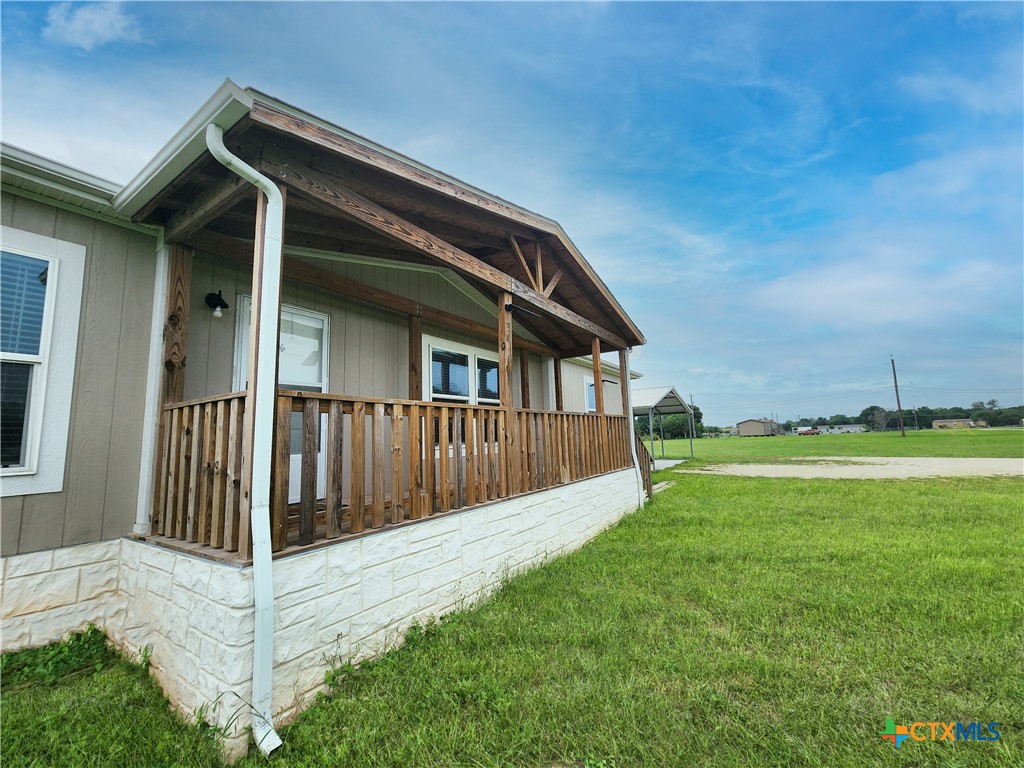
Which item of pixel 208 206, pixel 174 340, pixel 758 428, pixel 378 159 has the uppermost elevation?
pixel 378 159

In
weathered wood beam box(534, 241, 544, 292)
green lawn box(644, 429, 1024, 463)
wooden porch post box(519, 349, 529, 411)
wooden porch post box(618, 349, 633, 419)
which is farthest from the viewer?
green lawn box(644, 429, 1024, 463)

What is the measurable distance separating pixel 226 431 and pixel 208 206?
60.1 inches

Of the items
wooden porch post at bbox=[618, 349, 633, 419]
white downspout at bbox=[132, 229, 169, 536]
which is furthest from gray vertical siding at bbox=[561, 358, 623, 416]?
white downspout at bbox=[132, 229, 169, 536]

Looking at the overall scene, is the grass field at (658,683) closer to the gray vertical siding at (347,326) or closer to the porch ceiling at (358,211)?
the gray vertical siding at (347,326)

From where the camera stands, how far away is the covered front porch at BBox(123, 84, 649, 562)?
2.49 meters

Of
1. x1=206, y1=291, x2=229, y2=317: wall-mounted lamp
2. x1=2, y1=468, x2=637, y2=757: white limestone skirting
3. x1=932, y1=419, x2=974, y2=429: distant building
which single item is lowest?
x1=2, y1=468, x2=637, y2=757: white limestone skirting

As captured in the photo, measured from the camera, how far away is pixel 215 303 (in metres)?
3.62

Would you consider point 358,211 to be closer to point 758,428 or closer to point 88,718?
point 88,718

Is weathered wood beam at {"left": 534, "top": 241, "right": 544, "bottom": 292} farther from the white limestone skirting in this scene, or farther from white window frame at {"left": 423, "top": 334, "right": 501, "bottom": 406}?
the white limestone skirting

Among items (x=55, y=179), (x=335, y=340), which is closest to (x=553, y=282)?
(x=335, y=340)

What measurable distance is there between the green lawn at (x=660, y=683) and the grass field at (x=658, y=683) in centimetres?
1

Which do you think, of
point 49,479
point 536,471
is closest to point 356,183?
point 49,479

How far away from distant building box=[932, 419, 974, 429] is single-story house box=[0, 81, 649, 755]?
84972 millimetres

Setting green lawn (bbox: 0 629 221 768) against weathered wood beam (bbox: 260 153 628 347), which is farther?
weathered wood beam (bbox: 260 153 628 347)
